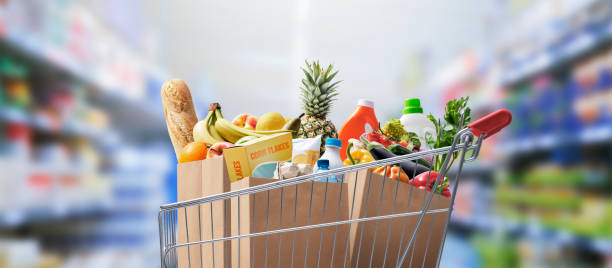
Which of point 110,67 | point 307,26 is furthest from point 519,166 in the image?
point 110,67

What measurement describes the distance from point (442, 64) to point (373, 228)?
12.0ft

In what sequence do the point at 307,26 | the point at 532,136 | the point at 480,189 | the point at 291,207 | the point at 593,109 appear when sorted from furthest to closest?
the point at 307,26 < the point at 480,189 < the point at 532,136 < the point at 593,109 < the point at 291,207

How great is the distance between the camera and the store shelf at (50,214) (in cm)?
221

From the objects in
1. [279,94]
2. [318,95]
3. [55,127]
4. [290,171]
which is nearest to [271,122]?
[318,95]

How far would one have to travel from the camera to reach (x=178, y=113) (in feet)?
5.25

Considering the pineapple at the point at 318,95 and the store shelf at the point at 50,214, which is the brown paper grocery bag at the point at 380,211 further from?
the store shelf at the point at 50,214

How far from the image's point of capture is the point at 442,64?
442 cm

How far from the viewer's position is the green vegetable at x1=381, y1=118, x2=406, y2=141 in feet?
4.69

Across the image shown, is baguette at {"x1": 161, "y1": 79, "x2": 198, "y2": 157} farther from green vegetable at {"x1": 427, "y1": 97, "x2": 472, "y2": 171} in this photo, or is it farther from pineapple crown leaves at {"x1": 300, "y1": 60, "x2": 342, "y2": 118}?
green vegetable at {"x1": 427, "y1": 97, "x2": 472, "y2": 171}

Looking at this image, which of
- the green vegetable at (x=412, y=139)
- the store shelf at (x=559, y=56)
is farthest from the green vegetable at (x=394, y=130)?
the store shelf at (x=559, y=56)

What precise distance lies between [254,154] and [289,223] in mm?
235

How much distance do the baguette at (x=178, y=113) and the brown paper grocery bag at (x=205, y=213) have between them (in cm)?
30

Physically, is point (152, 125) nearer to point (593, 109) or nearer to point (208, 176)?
point (208, 176)

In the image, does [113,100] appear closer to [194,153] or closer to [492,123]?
[194,153]
